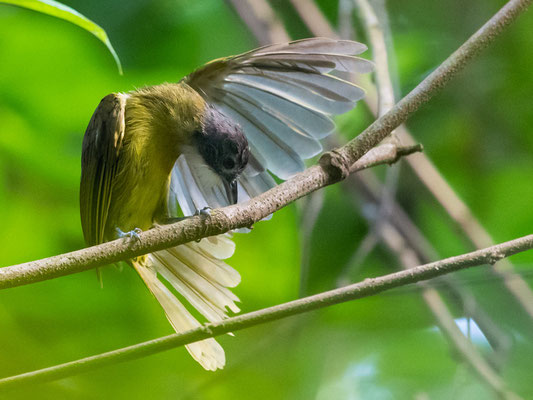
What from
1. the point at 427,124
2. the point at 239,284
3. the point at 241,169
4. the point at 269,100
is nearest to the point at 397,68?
the point at 427,124

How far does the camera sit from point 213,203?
1.08 metres

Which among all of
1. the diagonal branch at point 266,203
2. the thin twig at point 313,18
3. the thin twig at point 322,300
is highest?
the thin twig at point 313,18

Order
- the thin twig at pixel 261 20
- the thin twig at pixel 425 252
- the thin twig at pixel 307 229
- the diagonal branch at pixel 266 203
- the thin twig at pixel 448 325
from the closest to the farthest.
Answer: the diagonal branch at pixel 266 203, the thin twig at pixel 448 325, the thin twig at pixel 425 252, the thin twig at pixel 307 229, the thin twig at pixel 261 20

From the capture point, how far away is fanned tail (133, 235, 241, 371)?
37.9 inches

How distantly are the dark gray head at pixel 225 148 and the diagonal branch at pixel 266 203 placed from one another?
0.94ft

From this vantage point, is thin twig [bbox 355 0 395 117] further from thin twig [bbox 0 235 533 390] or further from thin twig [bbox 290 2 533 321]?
thin twig [bbox 0 235 533 390]

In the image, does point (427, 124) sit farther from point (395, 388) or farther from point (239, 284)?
point (395, 388)

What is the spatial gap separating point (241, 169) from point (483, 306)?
433mm

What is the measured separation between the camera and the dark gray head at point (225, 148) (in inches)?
40.6

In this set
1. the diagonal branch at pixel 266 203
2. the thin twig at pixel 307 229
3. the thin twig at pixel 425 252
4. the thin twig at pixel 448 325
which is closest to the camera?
the diagonal branch at pixel 266 203

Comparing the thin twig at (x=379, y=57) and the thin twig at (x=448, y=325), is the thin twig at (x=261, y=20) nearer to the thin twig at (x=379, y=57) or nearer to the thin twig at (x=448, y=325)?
the thin twig at (x=379, y=57)

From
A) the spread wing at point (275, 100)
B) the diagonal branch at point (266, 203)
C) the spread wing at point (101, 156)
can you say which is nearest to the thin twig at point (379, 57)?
the spread wing at point (275, 100)

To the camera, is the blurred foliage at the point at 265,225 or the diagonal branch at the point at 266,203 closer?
the diagonal branch at the point at 266,203

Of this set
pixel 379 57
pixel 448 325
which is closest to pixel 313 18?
pixel 379 57
